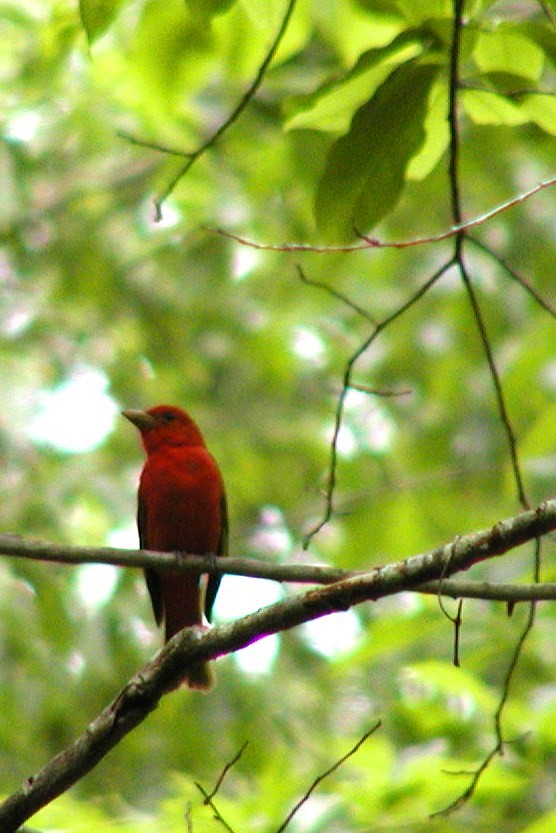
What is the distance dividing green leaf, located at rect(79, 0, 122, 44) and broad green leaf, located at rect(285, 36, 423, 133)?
0.52 m

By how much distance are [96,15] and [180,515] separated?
11.6 ft

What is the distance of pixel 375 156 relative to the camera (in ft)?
9.34

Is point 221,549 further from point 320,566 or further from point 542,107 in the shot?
point 542,107

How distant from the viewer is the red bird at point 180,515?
6.01 metres

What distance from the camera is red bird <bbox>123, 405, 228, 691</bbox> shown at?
6.01m

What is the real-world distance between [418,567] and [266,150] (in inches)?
241

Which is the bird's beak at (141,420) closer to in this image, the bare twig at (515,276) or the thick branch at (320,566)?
the thick branch at (320,566)

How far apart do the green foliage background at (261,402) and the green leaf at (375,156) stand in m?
0.69

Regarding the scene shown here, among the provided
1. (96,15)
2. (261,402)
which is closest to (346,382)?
(96,15)

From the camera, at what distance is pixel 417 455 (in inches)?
400

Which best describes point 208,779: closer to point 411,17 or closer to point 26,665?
point 26,665

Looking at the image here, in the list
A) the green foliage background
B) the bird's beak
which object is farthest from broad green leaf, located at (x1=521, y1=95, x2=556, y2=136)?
the bird's beak

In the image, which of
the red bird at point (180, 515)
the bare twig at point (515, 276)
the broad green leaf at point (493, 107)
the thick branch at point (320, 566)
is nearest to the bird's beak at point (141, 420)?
the red bird at point (180, 515)

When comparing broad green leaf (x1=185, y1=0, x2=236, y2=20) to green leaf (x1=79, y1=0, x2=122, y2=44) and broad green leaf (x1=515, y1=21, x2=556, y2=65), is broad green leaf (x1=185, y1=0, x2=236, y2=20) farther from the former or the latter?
broad green leaf (x1=515, y1=21, x2=556, y2=65)
